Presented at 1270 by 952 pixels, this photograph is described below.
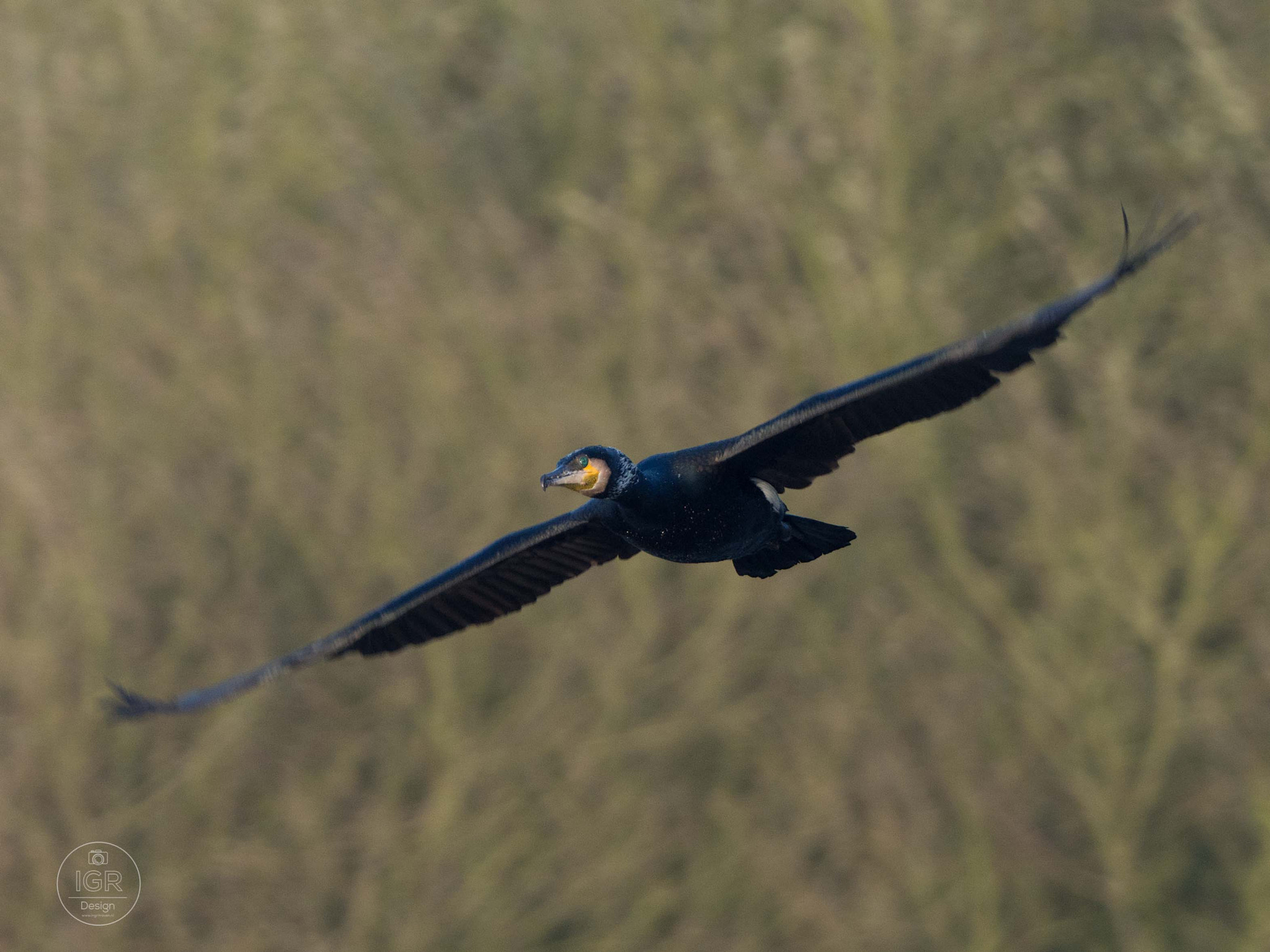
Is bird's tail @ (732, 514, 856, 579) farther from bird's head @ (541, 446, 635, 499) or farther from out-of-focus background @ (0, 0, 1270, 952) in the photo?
out-of-focus background @ (0, 0, 1270, 952)

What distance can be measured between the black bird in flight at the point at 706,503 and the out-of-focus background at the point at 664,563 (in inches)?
104

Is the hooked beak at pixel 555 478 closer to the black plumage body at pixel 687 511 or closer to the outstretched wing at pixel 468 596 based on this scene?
the black plumage body at pixel 687 511

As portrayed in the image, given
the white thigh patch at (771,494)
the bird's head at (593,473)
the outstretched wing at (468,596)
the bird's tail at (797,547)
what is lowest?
the bird's tail at (797,547)

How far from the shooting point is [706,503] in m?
3.99

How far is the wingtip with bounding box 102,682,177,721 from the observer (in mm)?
4215

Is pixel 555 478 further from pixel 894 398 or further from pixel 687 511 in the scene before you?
pixel 894 398

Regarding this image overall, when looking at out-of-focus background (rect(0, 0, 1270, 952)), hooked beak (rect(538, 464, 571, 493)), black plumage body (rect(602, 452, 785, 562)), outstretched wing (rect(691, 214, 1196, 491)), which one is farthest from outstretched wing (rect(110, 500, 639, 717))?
out-of-focus background (rect(0, 0, 1270, 952))

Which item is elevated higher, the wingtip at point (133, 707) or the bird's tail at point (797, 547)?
the wingtip at point (133, 707)

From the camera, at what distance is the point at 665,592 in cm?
741

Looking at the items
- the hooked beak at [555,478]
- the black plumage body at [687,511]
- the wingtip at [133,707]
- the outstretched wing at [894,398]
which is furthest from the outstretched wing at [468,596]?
the outstretched wing at [894,398]

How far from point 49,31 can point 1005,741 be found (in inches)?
244

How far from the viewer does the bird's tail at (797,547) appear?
4.21m

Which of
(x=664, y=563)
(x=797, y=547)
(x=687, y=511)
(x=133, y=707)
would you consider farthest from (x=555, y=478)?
(x=664, y=563)

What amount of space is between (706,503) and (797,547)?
0.39m
